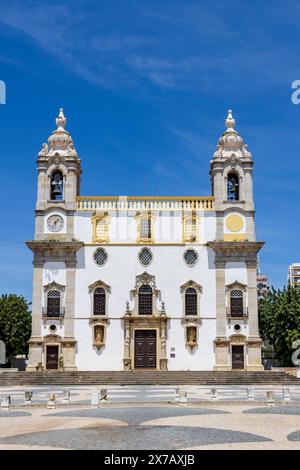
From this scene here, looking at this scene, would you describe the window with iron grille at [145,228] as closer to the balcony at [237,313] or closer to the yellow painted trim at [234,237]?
the yellow painted trim at [234,237]

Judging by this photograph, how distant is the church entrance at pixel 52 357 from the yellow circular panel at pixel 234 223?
596 inches

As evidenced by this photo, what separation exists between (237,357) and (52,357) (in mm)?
12836

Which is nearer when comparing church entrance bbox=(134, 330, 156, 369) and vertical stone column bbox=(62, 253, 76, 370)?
vertical stone column bbox=(62, 253, 76, 370)

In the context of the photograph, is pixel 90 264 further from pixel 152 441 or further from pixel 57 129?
pixel 152 441

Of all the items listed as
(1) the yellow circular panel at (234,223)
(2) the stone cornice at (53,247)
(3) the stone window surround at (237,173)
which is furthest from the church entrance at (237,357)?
(2) the stone cornice at (53,247)

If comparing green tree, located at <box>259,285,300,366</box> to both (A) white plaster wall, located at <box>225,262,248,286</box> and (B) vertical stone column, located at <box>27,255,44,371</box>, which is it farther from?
(B) vertical stone column, located at <box>27,255,44,371</box>

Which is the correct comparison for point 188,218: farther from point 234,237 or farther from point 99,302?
point 99,302

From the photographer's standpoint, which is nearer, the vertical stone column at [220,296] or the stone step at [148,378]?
the stone step at [148,378]

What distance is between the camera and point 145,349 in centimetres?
4344

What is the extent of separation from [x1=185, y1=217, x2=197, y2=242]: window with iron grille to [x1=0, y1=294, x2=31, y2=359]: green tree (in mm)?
16176

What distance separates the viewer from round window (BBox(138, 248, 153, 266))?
44906mm

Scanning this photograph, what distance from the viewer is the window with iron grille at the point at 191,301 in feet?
144

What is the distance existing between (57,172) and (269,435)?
34.9 metres

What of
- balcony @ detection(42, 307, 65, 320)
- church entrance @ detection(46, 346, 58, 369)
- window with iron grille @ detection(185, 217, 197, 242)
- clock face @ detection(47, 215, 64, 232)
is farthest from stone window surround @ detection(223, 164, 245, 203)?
church entrance @ detection(46, 346, 58, 369)
